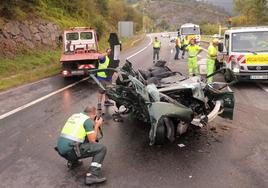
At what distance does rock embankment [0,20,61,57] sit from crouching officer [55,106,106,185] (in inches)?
625

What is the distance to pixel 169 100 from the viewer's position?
→ 23.5ft

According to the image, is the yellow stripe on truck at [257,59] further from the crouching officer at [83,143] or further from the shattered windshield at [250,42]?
the crouching officer at [83,143]

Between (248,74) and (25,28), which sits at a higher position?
(25,28)

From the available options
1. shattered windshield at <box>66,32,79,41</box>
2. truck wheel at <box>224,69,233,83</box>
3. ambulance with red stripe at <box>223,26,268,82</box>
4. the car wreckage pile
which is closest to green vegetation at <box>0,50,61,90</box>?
shattered windshield at <box>66,32,79,41</box>

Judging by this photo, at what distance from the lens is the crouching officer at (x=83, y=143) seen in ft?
17.9

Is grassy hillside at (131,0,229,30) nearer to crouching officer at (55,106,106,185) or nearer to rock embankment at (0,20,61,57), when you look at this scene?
rock embankment at (0,20,61,57)

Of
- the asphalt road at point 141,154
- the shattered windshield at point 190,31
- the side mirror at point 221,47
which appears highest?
the shattered windshield at point 190,31

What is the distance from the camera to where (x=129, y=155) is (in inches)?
258

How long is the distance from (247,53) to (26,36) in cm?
1538

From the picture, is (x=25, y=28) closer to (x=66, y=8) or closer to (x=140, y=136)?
(x=66, y=8)

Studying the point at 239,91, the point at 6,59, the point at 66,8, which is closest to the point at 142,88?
the point at 239,91

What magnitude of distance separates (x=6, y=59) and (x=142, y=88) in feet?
47.2

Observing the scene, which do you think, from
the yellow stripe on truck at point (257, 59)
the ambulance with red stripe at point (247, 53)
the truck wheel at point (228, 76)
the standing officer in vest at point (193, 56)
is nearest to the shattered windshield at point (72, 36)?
the standing officer in vest at point (193, 56)

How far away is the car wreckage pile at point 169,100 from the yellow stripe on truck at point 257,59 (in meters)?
4.29
